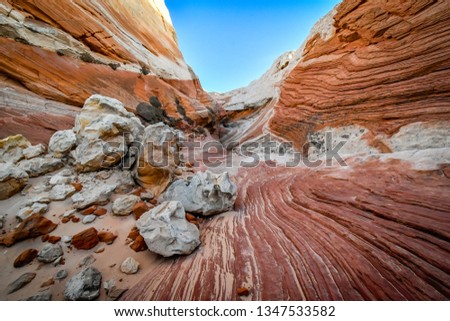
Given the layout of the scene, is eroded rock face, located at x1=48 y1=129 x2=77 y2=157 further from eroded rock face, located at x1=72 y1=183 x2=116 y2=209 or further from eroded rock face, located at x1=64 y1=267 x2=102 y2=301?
eroded rock face, located at x1=64 y1=267 x2=102 y2=301

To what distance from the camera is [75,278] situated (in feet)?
6.52

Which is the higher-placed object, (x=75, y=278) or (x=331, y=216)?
(x=331, y=216)

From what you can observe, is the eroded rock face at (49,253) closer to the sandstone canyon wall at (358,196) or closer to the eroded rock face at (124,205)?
the eroded rock face at (124,205)

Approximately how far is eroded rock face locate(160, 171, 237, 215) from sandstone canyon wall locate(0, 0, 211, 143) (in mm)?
3655

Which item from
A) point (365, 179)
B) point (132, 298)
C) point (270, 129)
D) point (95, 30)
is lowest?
point (132, 298)

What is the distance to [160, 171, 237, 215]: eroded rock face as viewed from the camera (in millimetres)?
3379

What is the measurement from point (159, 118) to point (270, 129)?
19.4 ft

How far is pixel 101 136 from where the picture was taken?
3.95 metres

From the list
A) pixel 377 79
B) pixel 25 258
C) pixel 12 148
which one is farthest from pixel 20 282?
pixel 377 79

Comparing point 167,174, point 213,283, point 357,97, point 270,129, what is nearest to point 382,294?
point 213,283

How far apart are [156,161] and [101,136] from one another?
4.50 ft

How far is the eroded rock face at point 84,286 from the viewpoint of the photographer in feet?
6.14

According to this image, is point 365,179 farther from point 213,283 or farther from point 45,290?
point 45,290

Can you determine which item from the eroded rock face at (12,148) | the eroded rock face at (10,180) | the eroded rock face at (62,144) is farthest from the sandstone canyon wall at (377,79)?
the eroded rock face at (12,148)
